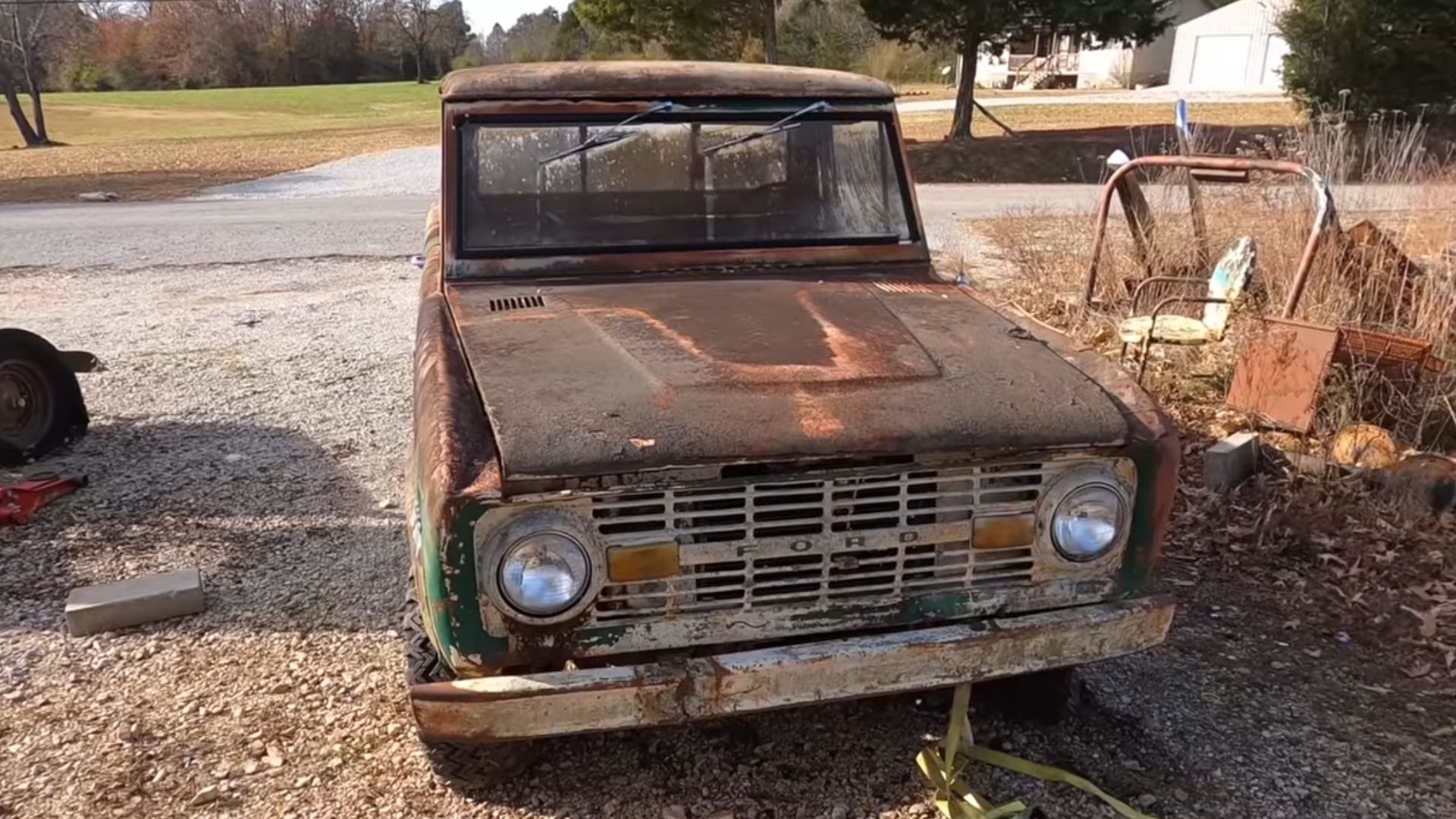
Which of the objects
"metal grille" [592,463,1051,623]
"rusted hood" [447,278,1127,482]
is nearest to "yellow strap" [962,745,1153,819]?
"metal grille" [592,463,1051,623]

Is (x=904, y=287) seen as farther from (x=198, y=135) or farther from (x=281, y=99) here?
(x=281, y=99)

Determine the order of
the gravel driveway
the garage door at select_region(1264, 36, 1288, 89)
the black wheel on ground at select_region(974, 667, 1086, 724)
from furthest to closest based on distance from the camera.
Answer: the garage door at select_region(1264, 36, 1288, 89) → the black wheel on ground at select_region(974, 667, 1086, 724) → the gravel driveway

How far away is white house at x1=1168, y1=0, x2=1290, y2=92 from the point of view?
34750 mm

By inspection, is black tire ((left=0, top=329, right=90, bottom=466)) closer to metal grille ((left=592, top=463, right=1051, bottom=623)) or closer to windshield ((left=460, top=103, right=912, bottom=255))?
windshield ((left=460, top=103, right=912, bottom=255))

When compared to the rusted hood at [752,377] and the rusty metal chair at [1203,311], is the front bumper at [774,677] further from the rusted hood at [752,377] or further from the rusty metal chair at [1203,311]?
the rusty metal chair at [1203,311]

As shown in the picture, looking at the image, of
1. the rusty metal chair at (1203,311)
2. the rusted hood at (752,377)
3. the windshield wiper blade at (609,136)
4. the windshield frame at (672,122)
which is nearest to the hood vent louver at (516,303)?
the rusted hood at (752,377)

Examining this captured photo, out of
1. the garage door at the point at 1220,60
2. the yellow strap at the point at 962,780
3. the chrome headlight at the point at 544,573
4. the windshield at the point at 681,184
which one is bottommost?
the yellow strap at the point at 962,780

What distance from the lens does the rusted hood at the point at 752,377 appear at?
2443 mm

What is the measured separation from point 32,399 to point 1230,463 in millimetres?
5492

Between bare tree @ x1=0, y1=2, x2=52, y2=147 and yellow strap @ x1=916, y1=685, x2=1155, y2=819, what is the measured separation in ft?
112

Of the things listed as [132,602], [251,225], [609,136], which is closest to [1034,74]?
[251,225]

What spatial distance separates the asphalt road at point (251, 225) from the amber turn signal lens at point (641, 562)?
8600mm

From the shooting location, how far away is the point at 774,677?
250cm

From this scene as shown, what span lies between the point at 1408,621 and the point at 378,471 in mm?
4216
